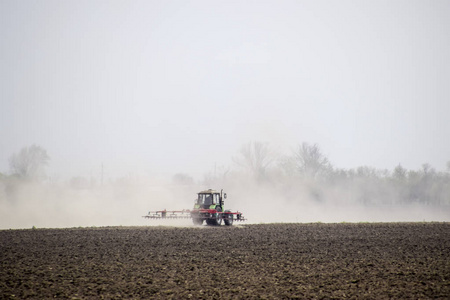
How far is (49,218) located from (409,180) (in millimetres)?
90399

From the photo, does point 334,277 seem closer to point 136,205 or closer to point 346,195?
point 136,205

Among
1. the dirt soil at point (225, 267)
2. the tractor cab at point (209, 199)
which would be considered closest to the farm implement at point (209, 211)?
the tractor cab at point (209, 199)

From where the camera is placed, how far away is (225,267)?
19016 mm

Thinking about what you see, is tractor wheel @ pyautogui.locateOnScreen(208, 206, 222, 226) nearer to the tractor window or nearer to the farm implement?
the farm implement

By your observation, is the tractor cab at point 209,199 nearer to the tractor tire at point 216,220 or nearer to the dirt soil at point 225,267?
the tractor tire at point 216,220

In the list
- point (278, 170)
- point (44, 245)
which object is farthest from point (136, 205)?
point (44, 245)

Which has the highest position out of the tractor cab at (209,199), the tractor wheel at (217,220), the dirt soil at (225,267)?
the tractor cab at (209,199)

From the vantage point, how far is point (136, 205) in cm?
8131

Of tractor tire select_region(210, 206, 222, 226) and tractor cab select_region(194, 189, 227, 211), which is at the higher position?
tractor cab select_region(194, 189, 227, 211)

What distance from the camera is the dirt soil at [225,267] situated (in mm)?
14594

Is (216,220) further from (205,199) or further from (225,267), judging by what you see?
(225,267)

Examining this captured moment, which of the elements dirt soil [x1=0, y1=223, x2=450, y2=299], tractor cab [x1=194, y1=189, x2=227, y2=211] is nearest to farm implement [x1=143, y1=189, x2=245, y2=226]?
tractor cab [x1=194, y1=189, x2=227, y2=211]

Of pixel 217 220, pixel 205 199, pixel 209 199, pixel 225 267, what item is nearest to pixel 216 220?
pixel 217 220

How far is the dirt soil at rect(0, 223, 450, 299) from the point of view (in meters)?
14.6
